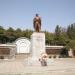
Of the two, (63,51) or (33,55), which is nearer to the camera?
(33,55)

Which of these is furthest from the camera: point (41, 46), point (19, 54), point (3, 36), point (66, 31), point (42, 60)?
point (66, 31)

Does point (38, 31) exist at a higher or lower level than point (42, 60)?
higher

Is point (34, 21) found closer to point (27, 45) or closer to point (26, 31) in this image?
point (27, 45)

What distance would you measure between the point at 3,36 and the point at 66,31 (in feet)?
85.3

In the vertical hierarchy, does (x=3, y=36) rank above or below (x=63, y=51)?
above

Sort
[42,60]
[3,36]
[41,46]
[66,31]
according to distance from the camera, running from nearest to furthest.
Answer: [42,60] < [41,46] < [3,36] < [66,31]

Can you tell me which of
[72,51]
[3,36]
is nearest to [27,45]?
[72,51]

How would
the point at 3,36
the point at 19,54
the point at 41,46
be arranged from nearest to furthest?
the point at 41,46 → the point at 19,54 → the point at 3,36

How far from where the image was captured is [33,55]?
22906mm

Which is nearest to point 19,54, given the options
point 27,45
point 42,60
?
point 27,45

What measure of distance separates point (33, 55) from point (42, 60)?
306cm

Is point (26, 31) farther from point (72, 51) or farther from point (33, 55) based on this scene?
point (33, 55)

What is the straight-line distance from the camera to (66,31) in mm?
88125

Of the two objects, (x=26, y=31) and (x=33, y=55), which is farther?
(x=26, y=31)
